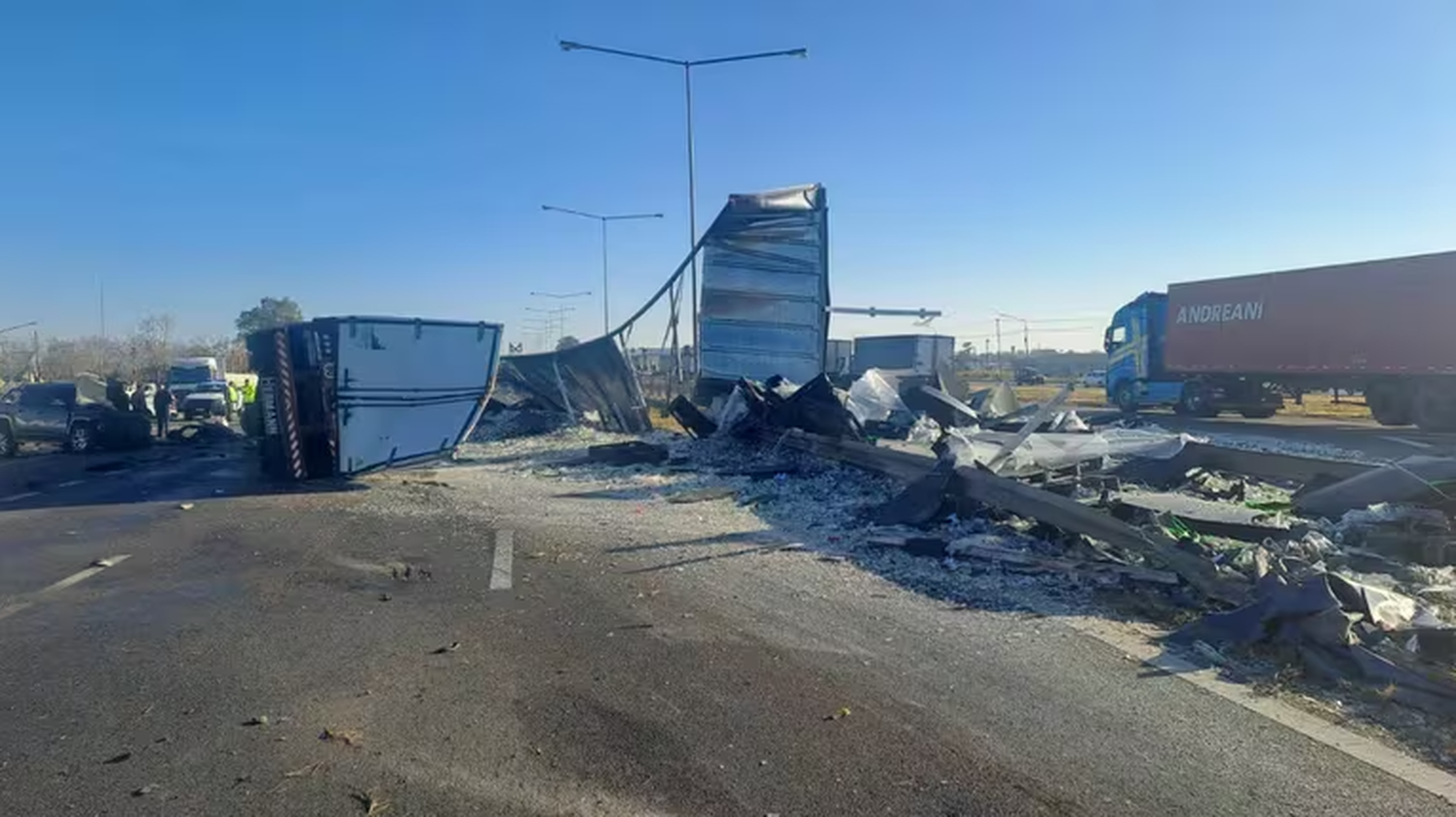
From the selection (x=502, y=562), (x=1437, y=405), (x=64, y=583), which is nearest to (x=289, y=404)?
(x=64, y=583)

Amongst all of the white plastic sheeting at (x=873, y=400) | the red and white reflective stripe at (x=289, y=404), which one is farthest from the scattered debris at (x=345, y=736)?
the white plastic sheeting at (x=873, y=400)

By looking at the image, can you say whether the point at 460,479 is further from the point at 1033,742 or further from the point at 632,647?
the point at 1033,742

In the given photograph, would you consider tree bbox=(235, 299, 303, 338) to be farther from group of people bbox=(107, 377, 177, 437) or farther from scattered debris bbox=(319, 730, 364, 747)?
scattered debris bbox=(319, 730, 364, 747)

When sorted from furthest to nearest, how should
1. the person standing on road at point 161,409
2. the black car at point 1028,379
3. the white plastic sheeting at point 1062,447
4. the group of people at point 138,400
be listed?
the black car at point 1028,379 < the person standing on road at point 161,409 < the group of people at point 138,400 < the white plastic sheeting at point 1062,447

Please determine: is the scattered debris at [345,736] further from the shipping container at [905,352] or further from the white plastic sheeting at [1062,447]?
the shipping container at [905,352]

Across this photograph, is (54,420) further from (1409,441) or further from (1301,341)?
(1301,341)

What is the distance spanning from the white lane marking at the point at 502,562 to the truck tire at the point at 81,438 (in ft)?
53.5

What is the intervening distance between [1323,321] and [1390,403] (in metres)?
2.45

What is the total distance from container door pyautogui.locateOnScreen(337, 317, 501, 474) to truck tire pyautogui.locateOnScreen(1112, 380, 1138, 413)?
73.4ft

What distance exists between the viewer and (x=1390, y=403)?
21.1 meters

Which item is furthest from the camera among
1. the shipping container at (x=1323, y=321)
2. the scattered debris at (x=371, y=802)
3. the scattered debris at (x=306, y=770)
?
the shipping container at (x=1323, y=321)

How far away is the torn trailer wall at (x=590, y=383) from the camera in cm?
2009

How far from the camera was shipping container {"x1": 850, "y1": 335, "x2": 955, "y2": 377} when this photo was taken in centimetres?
3584

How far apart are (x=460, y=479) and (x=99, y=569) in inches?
253
